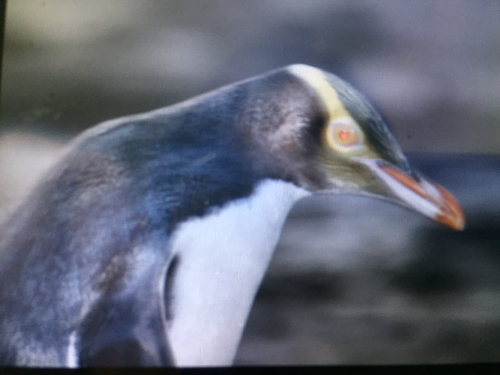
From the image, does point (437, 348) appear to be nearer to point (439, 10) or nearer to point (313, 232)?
point (313, 232)

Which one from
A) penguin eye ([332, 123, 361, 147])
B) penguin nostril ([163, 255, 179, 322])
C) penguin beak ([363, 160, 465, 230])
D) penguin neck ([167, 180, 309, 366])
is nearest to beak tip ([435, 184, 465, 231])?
penguin beak ([363, 160, 465, 230])

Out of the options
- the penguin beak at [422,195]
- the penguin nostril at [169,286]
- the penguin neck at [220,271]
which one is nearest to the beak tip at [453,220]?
the penguin beak at [422,195]

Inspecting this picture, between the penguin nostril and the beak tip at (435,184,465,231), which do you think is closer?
the penguin nostril

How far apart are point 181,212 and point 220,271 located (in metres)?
0.17

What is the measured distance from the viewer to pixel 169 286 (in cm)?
99

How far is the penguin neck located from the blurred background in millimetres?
45

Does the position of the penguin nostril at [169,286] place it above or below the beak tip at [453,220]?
below

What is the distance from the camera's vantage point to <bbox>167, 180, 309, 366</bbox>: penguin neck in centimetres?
99

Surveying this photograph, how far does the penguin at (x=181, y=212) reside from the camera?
3.19 ft

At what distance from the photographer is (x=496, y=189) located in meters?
1.15

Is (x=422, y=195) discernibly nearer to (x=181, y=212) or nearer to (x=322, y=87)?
(x=322, y=87)

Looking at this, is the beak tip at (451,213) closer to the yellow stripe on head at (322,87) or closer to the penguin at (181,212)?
the penguin at (181,212)

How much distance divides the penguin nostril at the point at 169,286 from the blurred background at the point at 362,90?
0.21 meters

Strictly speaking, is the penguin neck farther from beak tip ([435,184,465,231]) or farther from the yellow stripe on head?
beak tip ([435,184,465,231])
